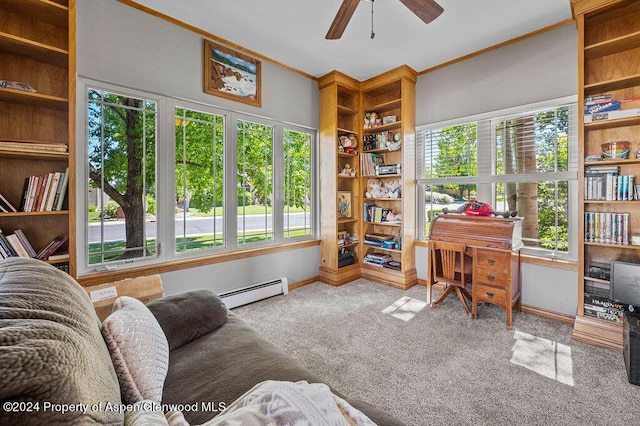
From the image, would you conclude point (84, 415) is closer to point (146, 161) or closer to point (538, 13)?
point (146, 161)

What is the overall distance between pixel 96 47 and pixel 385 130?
3.24 meters

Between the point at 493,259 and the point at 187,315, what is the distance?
2526 mm

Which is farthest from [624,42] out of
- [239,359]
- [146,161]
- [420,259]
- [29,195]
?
[29,195]

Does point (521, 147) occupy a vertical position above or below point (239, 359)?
above

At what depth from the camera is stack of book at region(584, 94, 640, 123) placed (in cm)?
220

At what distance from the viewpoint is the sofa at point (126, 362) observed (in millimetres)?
477

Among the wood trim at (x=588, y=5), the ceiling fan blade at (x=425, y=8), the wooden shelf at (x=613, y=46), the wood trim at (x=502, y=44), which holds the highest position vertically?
the wood trim at (x=502, y=44)

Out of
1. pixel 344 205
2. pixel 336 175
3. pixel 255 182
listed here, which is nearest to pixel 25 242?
pixel 255 182

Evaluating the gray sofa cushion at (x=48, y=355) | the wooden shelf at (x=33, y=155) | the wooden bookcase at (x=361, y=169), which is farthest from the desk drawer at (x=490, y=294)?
the wooden shelf at (x=33, y=155)

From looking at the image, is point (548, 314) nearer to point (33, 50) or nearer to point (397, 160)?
point (397, 160)

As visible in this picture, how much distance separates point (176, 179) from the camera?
110 inches

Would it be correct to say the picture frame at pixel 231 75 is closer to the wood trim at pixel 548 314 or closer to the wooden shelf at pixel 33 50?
the wooden shelf at pixel 33 50

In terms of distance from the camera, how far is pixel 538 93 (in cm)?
285

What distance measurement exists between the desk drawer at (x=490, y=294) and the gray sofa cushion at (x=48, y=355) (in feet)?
9.24
